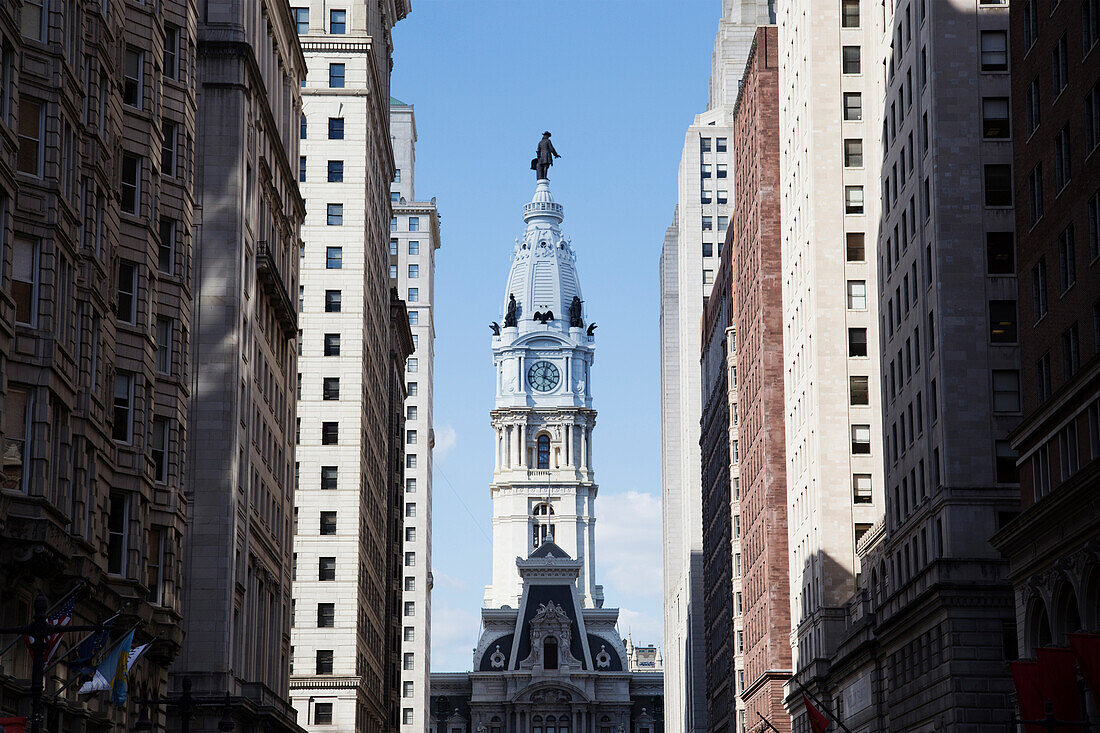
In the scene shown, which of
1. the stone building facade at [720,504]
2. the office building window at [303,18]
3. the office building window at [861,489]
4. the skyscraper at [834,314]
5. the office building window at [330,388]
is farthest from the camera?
the stone building facade at [720,504]

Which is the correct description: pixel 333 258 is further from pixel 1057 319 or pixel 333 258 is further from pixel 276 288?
pixel 1057 319

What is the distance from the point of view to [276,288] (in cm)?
8281

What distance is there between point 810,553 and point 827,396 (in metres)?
9.49

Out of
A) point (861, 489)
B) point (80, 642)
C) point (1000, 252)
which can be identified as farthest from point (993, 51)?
point (80, 642)

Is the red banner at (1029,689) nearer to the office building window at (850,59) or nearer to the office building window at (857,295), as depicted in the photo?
the office building window at (857,295)

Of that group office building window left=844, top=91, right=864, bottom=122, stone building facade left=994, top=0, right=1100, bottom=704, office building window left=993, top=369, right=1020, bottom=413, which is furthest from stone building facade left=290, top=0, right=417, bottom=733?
stone building facade left=994, top=0, right=1100, bottom=704

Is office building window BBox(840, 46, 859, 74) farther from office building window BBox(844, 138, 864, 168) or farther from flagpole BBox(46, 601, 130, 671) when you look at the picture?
flagpole BBox(46, 601, 130, 671)

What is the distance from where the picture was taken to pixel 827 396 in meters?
102

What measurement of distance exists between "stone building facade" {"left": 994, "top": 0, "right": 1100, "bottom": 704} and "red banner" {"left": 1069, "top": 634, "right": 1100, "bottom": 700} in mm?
4977

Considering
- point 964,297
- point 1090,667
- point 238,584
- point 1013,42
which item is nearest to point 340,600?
point 238,584

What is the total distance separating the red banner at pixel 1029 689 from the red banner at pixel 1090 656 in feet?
16.4

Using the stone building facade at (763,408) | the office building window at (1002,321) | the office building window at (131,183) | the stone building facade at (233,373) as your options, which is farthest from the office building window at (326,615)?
the office building window at (131,183)

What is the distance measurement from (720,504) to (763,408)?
107 ft

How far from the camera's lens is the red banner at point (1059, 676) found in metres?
51.8
